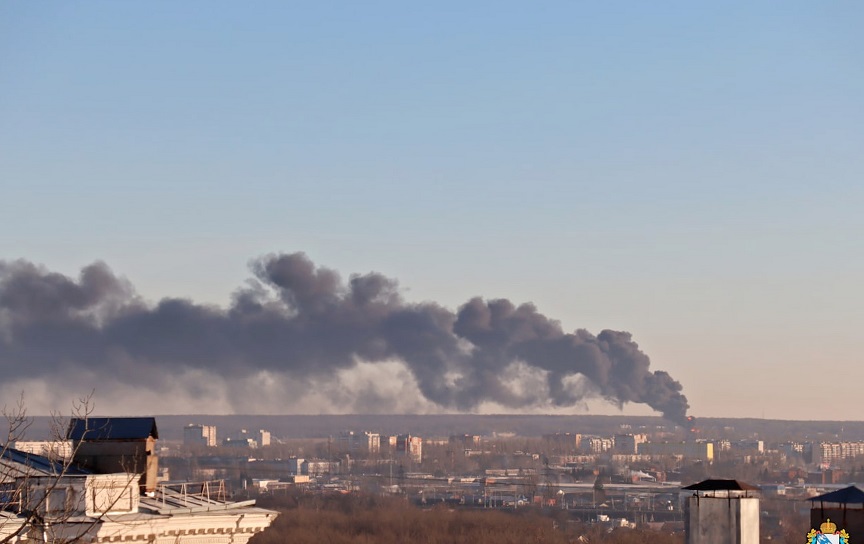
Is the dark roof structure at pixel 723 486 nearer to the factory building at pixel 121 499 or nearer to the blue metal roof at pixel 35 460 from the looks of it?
the factory building at pixel 121 499

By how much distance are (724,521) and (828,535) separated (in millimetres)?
4142

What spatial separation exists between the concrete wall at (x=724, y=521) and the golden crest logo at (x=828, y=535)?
2199mm

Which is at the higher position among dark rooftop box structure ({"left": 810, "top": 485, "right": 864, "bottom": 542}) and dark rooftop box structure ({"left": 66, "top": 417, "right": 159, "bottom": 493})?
dark rooftop box structure ({"left": 66, "top": 417, "right": 159, "bottom": 493})

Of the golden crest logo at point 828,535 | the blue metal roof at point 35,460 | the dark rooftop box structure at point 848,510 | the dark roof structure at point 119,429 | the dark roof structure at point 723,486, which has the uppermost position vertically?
the dark roof structure at point 119,429

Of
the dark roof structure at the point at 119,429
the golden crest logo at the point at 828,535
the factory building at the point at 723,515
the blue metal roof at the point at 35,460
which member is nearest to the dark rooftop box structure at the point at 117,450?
the dark roof structure at the point at 119,429

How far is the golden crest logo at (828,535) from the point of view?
28.5 m

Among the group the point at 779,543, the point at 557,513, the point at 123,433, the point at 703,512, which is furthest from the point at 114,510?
the point at 557,513

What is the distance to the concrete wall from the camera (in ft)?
111

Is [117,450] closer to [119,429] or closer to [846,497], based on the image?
[119,429]

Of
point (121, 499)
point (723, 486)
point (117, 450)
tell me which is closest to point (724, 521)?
point (723, 486)

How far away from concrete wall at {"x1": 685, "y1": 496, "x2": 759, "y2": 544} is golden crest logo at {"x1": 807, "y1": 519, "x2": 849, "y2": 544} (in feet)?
7.21

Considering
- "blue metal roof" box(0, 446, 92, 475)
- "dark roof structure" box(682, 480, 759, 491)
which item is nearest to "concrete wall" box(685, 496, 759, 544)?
"dark roof structure" box(682, 480, 759, 491)

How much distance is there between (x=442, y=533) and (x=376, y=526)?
947cm

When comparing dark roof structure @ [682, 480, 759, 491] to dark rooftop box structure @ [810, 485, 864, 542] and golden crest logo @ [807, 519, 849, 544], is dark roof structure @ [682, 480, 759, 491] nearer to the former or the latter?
dark rooftop box structure @ [810, 485, 864, 542]
